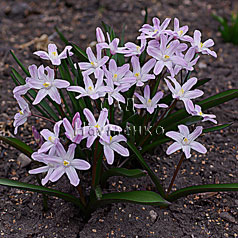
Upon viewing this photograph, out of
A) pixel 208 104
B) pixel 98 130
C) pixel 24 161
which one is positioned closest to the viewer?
pixel 98 130

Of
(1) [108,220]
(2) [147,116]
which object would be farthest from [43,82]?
(1) [108,220]

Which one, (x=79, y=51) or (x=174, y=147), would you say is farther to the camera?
(x=79, y=51)

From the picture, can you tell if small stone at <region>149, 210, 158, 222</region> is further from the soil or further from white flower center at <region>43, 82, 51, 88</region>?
white flower center at <region>43, 82, 51, 88</region>

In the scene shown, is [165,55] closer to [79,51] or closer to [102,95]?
[102,95]

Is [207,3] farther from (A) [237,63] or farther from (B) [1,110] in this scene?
(B) [1,110]

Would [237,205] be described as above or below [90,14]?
below

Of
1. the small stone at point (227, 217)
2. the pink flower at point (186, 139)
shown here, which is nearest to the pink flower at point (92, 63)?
the pink flower at point (186, 139)

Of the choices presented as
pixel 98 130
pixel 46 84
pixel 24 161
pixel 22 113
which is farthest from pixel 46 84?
pixel 24 161

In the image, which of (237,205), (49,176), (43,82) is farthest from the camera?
(237,205)
